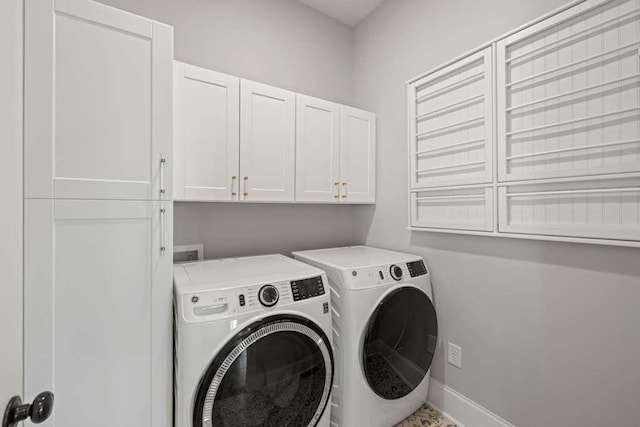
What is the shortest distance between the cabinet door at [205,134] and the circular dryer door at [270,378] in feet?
2.76

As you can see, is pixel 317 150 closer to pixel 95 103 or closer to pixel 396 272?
pixel 396 272

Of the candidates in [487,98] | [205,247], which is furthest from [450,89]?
[205,247]

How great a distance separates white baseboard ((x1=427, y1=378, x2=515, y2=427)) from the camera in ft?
5.45

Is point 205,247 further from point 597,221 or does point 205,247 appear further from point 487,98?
point 597,221

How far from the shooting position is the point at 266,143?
6.10 ft

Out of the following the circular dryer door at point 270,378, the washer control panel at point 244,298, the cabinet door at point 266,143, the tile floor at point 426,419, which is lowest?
the tile floor at point 426,419

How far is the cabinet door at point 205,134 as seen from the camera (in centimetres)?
156

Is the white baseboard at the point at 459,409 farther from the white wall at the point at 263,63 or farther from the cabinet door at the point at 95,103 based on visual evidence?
the cabinet door at the point at 95,103

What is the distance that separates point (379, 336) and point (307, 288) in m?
0.51

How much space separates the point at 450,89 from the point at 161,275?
6.35 ft

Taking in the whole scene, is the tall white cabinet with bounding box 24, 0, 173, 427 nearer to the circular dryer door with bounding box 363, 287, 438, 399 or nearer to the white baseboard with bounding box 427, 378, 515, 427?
the circular dryer door with bounding box 363, 287, 438, 399

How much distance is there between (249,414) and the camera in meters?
1.26

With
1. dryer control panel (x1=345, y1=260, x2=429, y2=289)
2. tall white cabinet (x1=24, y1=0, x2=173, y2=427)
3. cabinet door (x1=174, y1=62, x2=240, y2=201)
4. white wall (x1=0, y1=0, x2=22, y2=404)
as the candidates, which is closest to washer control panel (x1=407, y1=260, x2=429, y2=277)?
dryer control panel (x1=345, y1=260, x2=429, y2=289)

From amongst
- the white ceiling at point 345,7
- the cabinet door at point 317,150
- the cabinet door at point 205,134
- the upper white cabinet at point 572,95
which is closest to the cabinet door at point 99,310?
the cabinet door at point 205,134
